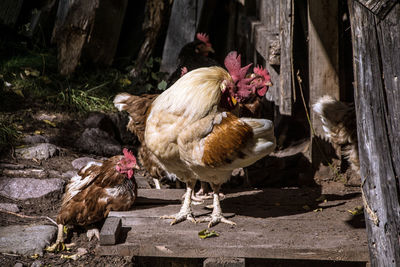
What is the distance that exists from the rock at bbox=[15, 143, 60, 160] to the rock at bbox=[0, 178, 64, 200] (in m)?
0.54

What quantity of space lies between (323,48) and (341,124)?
33.7 inches

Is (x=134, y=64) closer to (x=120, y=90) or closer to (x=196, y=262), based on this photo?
(x=120, y=90)

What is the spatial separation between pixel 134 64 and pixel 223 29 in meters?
1.73

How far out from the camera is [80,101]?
22.5ft

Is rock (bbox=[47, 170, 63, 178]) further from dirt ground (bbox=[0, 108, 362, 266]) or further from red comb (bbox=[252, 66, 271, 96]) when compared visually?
red comb (bbox=[252, 66, 271, 96])

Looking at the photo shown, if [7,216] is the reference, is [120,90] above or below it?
above

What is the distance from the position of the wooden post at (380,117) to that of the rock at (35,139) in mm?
4282

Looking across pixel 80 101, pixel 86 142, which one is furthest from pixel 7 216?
pixel 80 101

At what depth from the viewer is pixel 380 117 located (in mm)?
2795

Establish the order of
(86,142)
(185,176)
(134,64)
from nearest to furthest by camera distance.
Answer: (185,176), (86,142), (134,64)

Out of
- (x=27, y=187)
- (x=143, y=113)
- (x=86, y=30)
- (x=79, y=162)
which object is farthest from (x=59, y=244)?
Result: (x=86, y=30)

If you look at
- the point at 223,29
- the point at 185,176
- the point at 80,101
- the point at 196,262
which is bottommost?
the point at 196,262

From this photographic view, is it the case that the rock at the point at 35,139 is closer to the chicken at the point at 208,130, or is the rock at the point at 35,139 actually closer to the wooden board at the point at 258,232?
the wooden board at the point at 258,232

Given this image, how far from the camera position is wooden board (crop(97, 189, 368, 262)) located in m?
3.46
